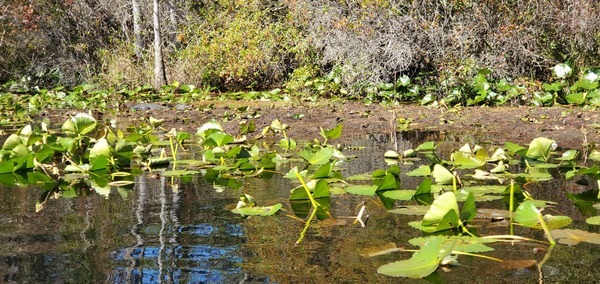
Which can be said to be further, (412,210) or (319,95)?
(319,95)

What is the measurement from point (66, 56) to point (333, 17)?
Result: 7.87 m

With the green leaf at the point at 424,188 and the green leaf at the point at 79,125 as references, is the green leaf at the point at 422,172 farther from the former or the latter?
the green leaf at the point at 79,125

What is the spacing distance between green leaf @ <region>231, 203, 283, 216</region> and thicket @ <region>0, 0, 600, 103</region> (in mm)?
7452

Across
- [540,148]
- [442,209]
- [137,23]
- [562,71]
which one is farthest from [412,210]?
[137,23]

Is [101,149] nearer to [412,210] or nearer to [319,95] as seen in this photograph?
[412,210]

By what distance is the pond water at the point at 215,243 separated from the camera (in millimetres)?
2135

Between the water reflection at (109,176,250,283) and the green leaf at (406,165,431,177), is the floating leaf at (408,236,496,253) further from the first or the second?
the green leaf at (406,165,431,177)

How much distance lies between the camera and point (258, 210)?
3.09 metres

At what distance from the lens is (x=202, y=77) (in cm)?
1491

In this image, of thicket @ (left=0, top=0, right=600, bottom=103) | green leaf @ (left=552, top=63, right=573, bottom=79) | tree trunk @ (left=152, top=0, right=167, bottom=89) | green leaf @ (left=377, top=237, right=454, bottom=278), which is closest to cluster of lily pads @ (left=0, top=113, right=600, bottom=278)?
green leaf @ (left=377, top=237, right=454, bottom=278)

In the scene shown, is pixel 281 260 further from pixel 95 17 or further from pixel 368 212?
pixel 95 17

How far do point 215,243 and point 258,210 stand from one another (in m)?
0.52

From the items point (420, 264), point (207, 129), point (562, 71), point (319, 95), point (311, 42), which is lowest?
point (319, 95)

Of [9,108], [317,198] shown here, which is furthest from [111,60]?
[317,198]
